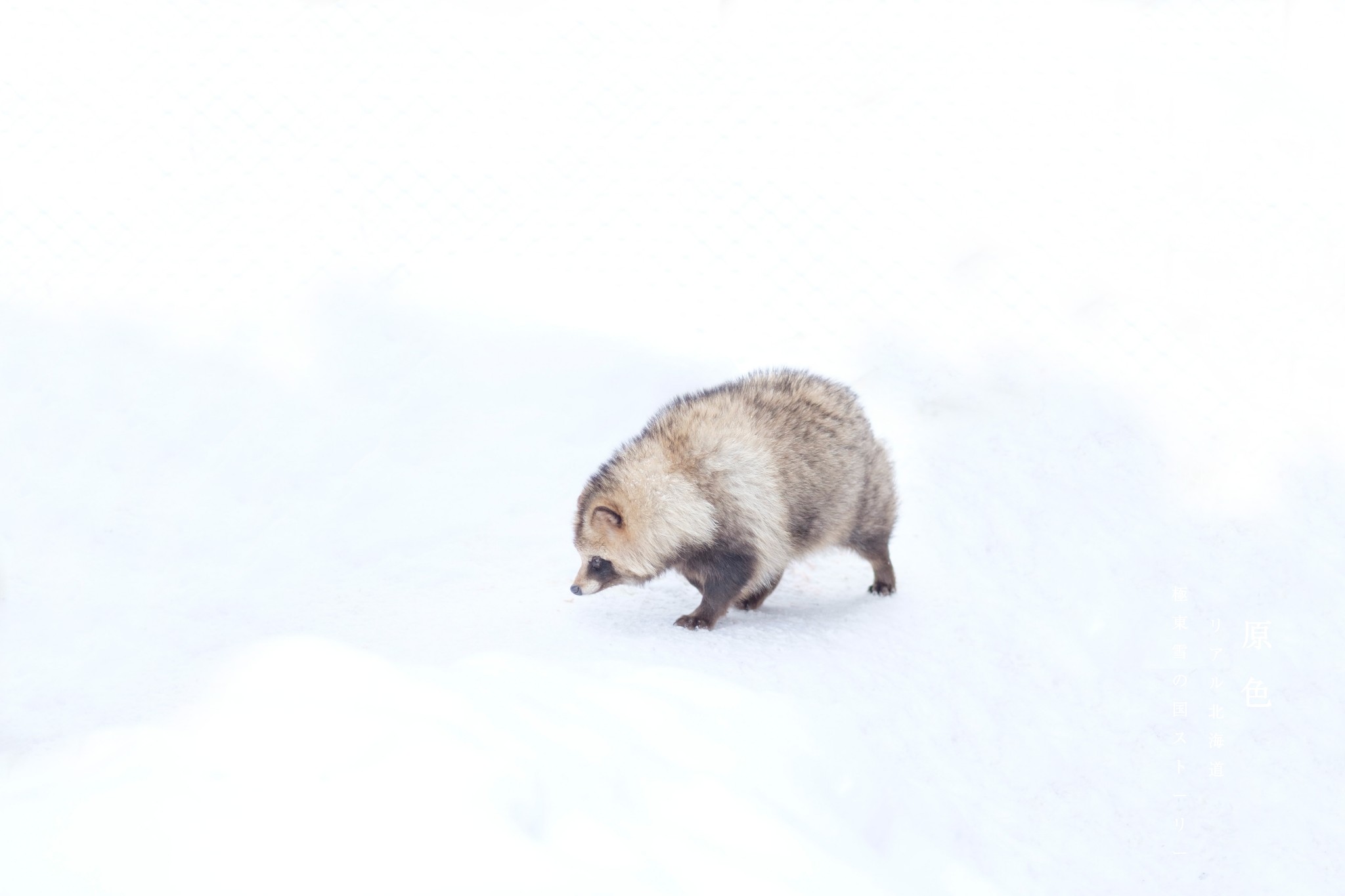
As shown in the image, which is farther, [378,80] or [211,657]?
[378,80]

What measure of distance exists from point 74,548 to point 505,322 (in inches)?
127

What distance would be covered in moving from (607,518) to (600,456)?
229 cm

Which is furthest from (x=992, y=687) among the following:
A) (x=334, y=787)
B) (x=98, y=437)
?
(x=98, y=437)

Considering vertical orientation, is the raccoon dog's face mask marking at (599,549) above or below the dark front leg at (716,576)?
above

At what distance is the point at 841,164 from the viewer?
9766 millimetres

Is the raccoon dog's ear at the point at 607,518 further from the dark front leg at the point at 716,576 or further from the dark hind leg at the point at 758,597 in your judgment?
the dark hind leg at the point at 758,597

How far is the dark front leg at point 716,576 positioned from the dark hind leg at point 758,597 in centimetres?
42

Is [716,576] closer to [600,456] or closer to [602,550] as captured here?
[602,550]

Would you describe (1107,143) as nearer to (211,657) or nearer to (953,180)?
(953,180)

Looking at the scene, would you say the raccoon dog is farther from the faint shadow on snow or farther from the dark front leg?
the faint shadow on snow

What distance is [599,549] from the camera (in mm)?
5301

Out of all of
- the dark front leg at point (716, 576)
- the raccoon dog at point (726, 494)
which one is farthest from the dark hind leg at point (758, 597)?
the dark front leg at point (716, 576)

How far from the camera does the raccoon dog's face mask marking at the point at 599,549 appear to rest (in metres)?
5.25

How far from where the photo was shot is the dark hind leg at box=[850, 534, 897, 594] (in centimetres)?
590
